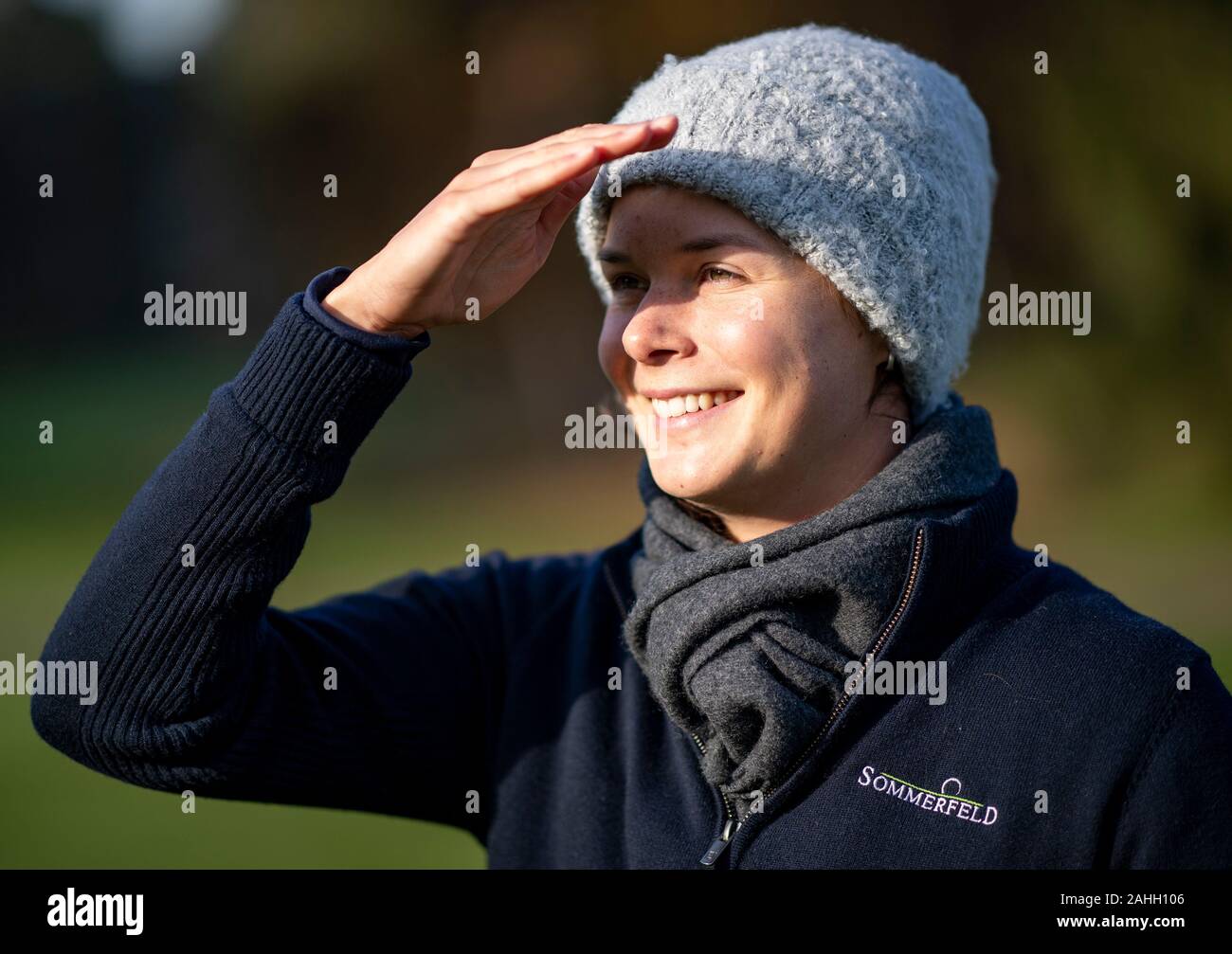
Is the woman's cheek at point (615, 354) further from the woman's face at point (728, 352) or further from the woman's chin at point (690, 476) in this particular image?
the woman's chin at point (690, 476)

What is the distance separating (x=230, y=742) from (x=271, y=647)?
0.18 m

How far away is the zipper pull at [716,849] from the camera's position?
82.9 inches

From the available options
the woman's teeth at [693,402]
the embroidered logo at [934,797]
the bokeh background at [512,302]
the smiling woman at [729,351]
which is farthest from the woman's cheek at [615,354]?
the bokeh background at [512,302]

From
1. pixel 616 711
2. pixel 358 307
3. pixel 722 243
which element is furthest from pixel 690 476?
pixel 358 307

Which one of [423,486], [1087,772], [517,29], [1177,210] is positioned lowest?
[1087,772]

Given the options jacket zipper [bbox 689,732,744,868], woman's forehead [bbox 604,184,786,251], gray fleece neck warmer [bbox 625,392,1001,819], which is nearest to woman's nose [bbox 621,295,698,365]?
woman's forehead [bbox 604,184,786,251]

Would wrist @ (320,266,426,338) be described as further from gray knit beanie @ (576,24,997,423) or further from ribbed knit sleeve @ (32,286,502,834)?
gray knit beanie @ (576,24,997,423)

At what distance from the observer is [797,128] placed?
2.24 meters

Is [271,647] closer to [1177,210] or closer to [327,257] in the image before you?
[1177,210]

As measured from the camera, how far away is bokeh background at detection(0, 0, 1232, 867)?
32.4 feet

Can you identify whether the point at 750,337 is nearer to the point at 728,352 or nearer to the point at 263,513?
the point at 728,352

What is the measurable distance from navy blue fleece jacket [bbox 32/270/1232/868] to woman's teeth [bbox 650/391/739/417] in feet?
1.29

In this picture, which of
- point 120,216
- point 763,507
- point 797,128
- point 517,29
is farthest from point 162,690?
point 120,216

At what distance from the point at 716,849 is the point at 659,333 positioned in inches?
33.9
